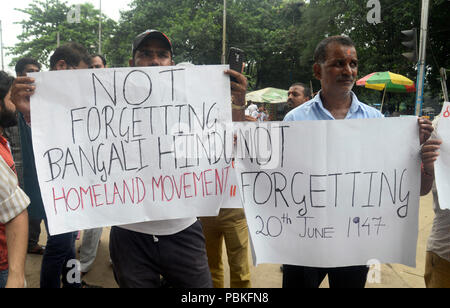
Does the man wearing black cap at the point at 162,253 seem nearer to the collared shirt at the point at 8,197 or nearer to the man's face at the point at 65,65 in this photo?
the collared shirt at the point at 8,197

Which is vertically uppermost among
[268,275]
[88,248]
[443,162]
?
[443,162]

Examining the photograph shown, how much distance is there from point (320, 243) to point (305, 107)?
79 cm

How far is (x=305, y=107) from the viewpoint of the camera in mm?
1968

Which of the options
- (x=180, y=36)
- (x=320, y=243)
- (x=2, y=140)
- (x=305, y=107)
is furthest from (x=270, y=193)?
(x=180, y=36)

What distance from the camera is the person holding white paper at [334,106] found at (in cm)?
180

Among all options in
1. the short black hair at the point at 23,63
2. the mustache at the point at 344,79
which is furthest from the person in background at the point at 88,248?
the mustache at the point at 344,79

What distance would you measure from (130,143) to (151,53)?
532 mm

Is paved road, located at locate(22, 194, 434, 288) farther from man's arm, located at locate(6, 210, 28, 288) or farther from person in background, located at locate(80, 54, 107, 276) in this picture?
man's arm, located at locate(6, 210, 28, 288)

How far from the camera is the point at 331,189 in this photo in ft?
5.55

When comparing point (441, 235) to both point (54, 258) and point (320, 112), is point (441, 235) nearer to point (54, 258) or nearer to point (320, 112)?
point (320, 112)

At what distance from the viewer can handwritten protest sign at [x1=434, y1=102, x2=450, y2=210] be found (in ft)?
5.49

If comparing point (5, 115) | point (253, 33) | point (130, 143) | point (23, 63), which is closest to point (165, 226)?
point (130, 143)

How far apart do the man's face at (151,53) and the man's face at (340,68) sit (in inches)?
37.1
